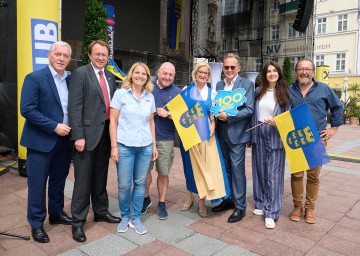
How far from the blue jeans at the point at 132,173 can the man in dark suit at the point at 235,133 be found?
899 mm

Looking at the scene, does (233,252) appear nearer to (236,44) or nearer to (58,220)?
(58,220)

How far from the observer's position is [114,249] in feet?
9.70

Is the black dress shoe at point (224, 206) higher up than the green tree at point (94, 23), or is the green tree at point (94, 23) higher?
the green tree at point (94, 23)

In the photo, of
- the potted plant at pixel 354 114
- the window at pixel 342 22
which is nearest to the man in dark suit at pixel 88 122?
the potted plant at pixel 354 114

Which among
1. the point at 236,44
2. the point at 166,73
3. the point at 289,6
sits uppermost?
the point at 289,6

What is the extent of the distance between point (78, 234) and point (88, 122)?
109 centimetres

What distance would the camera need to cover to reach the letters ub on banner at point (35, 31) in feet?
16.6

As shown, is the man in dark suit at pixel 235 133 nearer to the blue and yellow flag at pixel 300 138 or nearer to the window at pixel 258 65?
the blue and yellow flag at pixel 300 138

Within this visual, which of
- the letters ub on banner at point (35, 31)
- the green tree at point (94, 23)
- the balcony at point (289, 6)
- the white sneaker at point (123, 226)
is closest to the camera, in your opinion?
the white sneaker at point (123, 226)

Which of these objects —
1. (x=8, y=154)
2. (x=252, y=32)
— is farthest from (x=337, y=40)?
(x=8, y=154)

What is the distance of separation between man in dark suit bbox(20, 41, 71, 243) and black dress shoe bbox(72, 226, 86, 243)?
0.83ft

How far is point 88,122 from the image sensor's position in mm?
3092

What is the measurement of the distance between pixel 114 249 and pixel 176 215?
1.08 m

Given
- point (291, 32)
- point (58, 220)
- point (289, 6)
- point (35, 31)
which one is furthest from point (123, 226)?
point (291, 32)
